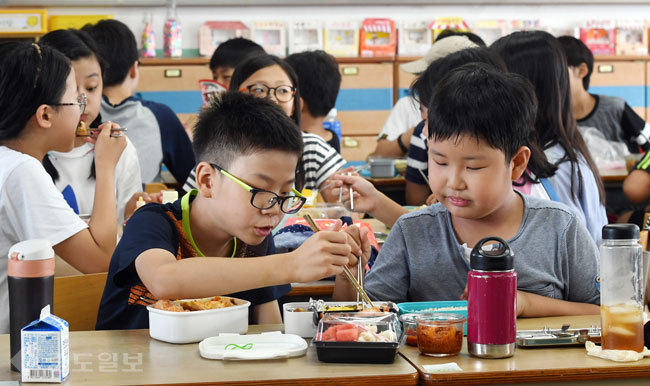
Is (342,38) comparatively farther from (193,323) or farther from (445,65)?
(193,323)

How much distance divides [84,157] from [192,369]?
1.97 m

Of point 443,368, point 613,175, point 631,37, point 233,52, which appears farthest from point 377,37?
point 443,368

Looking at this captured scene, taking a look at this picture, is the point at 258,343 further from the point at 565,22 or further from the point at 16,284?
the point at 565,22

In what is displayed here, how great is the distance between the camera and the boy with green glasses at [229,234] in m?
1.49

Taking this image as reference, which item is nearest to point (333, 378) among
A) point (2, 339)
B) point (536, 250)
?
point (2, 339)

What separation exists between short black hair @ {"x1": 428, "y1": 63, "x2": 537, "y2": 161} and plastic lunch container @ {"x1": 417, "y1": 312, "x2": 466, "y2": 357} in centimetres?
53

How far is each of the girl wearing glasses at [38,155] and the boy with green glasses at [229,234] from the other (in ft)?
1.39

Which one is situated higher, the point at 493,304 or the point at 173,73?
the point at 173,73

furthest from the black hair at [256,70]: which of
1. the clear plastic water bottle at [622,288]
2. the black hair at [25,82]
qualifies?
the clear plastic water bottle at [622,288]

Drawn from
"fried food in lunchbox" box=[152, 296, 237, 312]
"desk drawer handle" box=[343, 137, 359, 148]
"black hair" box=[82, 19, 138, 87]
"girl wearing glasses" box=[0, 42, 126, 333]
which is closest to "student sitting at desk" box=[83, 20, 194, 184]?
"black hair" box=[82, 19, 138, 87]

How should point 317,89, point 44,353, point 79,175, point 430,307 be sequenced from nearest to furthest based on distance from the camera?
point 44,353 → point 430,307 → point 79,175 → point 317,89

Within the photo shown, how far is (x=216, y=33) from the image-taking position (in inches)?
273

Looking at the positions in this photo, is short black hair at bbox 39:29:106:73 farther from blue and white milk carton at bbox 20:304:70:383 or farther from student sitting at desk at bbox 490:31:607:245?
blue and white milk carton at bbox 20:304:70:383

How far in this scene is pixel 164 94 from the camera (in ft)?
21.7
